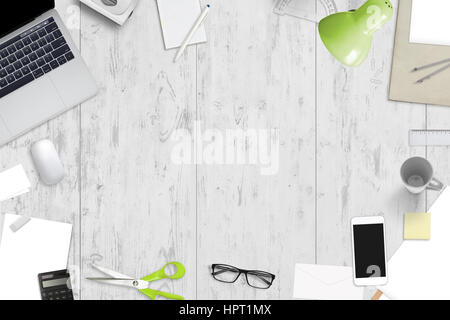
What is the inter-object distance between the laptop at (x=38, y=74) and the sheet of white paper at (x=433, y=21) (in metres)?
0.84

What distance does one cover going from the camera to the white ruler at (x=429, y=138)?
1271 mm

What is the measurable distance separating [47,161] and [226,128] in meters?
0.45

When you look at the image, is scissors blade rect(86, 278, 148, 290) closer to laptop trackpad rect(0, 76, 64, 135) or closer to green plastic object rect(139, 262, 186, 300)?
green plastic object rect(139, 262, 186, 300)

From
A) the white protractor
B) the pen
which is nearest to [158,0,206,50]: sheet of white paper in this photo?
the pen

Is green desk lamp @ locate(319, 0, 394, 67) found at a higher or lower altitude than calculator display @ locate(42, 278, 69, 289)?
higher

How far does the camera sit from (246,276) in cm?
126

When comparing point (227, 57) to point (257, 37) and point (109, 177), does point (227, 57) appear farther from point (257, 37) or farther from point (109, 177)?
point (109, 177)

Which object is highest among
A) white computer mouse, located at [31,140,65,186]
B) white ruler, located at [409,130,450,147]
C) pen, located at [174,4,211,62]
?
pen, located at [174,4,211,62]

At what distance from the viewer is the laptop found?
1235mm

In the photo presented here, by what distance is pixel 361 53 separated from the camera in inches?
39.7

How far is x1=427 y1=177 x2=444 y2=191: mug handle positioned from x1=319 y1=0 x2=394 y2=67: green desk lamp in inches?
17.0

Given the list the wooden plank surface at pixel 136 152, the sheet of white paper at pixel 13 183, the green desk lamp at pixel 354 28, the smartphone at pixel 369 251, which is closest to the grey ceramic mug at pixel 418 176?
the smartphone at pixel 369 251

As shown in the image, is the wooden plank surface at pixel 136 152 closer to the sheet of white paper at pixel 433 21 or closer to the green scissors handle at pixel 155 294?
the green scissors handle at pixel 155 294
